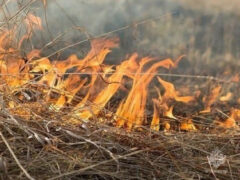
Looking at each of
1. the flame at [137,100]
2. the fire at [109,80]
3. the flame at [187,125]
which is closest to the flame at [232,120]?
the fire at [109,80]

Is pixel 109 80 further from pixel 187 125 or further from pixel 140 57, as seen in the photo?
pixel 187 125

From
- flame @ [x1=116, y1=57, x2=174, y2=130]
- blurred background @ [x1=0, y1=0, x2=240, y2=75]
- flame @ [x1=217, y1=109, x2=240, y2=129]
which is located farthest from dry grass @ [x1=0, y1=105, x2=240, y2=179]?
blurred background @ [x1=0, y1=0, x2=240, y2=75]

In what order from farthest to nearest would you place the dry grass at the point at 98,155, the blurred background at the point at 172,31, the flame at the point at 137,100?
the blurred background at the point at 172,31, the flame at the point at 137,100, the dry grass at the point at 98,155

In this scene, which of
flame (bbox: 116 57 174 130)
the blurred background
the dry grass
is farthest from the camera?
the blurred background

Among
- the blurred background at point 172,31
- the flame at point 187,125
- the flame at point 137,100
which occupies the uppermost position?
the blurred background at point 172,31

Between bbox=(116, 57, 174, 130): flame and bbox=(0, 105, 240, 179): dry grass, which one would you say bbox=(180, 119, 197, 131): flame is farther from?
bbox=(0, 105, 240, 179): dry grass

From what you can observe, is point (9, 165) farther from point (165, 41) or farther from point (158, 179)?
point (165, 41)

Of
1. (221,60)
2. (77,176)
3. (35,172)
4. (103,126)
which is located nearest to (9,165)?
(35,172)

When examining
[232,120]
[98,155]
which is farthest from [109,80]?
[98,155]

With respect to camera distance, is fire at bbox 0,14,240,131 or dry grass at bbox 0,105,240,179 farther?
fire at bbox 0,14,240,131

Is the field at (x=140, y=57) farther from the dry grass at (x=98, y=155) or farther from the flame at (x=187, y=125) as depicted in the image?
the dry grass at (x=98, y=155)

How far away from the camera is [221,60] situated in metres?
3.17

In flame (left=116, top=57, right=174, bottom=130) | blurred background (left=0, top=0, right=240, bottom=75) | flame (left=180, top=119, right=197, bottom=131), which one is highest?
blurred background (left=0, top=0, right=240, bottom=75)

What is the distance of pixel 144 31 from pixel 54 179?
1431 mm
